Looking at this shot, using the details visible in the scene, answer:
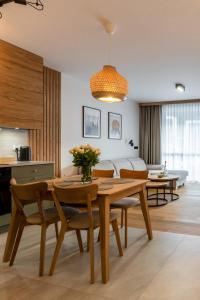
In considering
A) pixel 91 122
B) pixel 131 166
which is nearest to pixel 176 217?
pixel 91 122

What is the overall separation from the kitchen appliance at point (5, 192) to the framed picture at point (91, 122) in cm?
269

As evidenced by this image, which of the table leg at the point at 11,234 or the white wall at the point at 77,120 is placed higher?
the white wall at the point at 77,120

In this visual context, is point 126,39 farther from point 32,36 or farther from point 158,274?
point 158,274

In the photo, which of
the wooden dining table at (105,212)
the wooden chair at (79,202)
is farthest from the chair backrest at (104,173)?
the wooden chair at (79,202)

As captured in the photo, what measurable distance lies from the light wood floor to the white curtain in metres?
2.62

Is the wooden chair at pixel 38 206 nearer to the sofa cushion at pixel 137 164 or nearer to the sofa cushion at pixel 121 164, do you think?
the sofa cushion at pixel 121 164

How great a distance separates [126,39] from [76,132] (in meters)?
2.55

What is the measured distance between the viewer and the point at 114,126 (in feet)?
24.5

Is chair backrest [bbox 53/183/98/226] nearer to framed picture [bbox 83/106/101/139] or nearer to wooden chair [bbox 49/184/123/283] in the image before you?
wooden chair [bbox 49/184/123/283]

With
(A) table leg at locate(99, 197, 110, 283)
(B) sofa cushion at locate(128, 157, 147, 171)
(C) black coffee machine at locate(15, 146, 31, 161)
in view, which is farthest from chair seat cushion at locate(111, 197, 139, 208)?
(B) sofa cushion at locate(128, 157, 147, 171)

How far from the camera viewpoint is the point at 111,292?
218 cm

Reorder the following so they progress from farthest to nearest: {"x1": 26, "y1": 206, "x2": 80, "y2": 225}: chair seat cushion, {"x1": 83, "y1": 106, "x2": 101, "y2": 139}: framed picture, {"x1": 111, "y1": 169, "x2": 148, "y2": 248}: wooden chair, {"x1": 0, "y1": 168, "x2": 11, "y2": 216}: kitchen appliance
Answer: {"x1": 83, "y1": 106, "x2": 101, "y2": 139}: framed picture
{"x1": 0, "y1": 168, "x2": 11, "y2": 216}: kitchen appliance
{"x1": 111, "y1": 169, "x2": 148, "y2": 248}: wooden chair
{"x1": 26, "y1": 206, "x2": 80, "y2": 225}: chair seat cushion

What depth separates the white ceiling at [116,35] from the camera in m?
2.85

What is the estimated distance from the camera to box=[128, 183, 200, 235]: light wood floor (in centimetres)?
384
